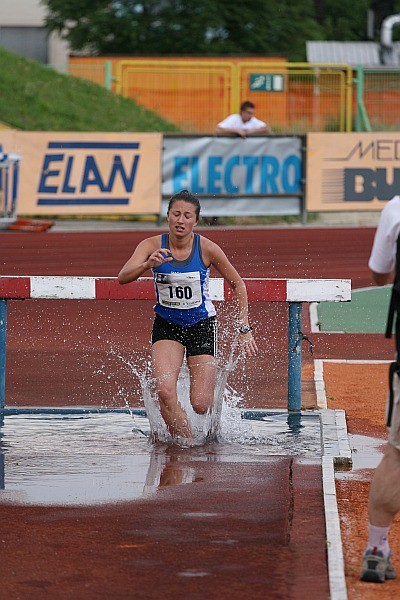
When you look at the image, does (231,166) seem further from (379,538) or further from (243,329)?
(379,538)

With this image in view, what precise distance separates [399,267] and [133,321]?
910 cm

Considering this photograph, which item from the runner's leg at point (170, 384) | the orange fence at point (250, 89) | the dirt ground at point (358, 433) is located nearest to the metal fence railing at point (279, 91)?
the orange fence at point (250, 89)

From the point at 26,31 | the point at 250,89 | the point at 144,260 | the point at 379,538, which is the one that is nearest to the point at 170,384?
the point at 144,260

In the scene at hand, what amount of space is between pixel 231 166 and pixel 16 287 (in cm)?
1665

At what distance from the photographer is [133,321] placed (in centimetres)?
1466

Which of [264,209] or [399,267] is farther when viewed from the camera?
[264,209]

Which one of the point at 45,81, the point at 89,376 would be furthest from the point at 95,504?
the point at 45,81

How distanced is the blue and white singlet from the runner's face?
21 cm

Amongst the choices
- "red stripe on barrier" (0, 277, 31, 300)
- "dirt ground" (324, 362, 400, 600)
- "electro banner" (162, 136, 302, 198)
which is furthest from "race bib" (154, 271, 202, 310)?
"electro banner" (162, 136, 302, 198)

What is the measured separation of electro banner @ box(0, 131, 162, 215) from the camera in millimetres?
25188

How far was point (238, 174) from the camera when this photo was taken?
2581 cm

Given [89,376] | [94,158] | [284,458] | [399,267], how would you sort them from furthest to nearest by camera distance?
[94,158], [89,376], [284,458], [399,267]

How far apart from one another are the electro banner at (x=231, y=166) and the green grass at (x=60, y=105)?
8.03 metres

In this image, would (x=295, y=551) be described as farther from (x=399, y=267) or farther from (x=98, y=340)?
(x=98, y=340)
